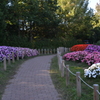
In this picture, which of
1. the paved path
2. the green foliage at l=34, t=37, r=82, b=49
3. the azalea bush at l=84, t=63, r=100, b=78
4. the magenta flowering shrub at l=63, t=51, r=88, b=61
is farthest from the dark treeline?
the azalea bush at l=84, t=63, r=100, b=78

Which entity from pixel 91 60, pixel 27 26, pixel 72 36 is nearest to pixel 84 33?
pixel 72 36

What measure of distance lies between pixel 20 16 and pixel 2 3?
14.6 ft

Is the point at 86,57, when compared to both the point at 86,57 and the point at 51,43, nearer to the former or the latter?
the point at 86,57

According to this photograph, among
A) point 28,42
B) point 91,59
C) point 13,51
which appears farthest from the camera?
point 28,42

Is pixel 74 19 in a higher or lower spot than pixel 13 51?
higher

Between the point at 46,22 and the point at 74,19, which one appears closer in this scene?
the point at 46,22

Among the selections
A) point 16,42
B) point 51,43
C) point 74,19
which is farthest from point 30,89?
point 74,19

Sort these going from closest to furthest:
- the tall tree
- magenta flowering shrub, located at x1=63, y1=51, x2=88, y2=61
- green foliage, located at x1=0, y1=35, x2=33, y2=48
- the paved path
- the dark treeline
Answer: the paved path → magenta flowering shrub, located at x1=63, y1=51, x2=88, y2=61 → green foliage, located at x1=0, y1=35, x2=33, y2=48 → the dark treeline → the tall tree

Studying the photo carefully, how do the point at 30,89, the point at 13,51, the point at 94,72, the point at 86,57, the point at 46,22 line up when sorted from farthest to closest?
the point at 46,22, the point at 13,51, the point at 86,57, the point at 94,72, the point at 30,89

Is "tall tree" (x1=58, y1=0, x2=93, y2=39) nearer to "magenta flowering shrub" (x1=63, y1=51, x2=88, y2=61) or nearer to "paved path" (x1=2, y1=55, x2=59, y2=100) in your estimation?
"magenta flowering shrub" (x1=63, y1=51, x2=88, y2=61)

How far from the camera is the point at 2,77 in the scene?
369 inches

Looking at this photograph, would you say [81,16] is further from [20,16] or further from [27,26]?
[20,16]

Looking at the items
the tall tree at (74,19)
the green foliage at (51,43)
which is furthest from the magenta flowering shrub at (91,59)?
the tall tree at (74,19)

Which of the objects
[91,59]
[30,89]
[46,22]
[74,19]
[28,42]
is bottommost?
[30,89]
